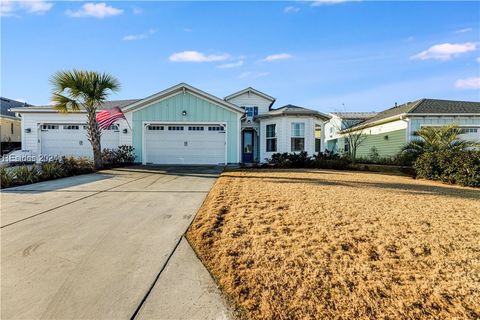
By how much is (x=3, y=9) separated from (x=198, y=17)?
19.5ft

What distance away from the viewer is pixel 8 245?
379cm

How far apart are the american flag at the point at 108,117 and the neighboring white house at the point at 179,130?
0.66m

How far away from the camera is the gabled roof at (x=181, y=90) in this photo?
1540cm

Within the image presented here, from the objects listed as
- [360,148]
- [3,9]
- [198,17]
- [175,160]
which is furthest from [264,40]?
[360,148]

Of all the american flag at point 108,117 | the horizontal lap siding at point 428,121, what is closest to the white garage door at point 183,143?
the american flag at point 108,117

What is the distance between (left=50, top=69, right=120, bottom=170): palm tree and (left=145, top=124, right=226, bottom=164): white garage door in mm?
3357

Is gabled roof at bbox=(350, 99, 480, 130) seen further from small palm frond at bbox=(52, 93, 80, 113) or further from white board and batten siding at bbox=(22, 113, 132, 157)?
white board and batten siding at bbox=(22, 113, 132, 157)

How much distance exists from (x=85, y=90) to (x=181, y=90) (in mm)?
4969

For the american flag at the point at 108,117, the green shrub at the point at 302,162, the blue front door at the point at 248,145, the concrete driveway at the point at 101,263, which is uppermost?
the american flag at the point at 108,117

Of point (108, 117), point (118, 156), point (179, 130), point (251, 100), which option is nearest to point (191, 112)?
point (179, 130)

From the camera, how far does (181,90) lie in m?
15.6

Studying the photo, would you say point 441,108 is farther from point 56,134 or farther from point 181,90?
point 56,134

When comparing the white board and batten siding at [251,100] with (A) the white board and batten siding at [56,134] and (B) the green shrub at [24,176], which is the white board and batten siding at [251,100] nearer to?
(A) the white board and batten siding at [56,134]

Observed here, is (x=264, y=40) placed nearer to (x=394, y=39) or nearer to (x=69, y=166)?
(x=394, y=39)
